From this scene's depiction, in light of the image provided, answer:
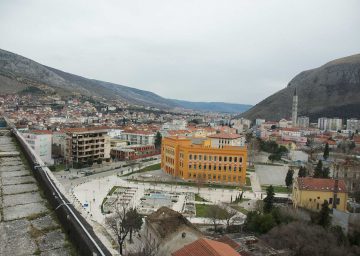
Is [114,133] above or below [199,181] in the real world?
above

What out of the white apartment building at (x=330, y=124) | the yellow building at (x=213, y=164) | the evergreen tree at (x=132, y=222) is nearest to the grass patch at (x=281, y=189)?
the yellow building at (x=213, y=164)

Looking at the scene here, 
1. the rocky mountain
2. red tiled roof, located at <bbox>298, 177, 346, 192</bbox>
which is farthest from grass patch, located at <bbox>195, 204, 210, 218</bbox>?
the rocky mountain

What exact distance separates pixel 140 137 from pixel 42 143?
1749 cm

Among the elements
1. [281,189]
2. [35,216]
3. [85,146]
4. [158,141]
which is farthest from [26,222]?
[158,141]

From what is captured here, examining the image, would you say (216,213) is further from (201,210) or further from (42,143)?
(42,143)

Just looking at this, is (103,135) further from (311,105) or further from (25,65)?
(25,65)

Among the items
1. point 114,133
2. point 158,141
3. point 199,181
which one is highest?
point 114,133

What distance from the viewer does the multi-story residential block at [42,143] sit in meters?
36.3

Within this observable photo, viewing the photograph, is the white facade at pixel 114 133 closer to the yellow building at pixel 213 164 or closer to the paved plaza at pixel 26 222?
the yellow building at pixel 213 164

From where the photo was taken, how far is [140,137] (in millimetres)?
52344

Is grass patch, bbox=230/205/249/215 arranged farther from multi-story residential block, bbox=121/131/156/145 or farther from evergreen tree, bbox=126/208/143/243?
multi-story residential block, bbox=121/131/156/145

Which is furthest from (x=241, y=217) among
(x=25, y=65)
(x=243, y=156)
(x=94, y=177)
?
(x=25, y=65)

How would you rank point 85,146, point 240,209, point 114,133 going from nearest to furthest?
point 240,209, point 85,146, point 114,133

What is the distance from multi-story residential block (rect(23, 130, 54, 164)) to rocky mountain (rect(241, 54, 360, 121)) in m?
76.3
